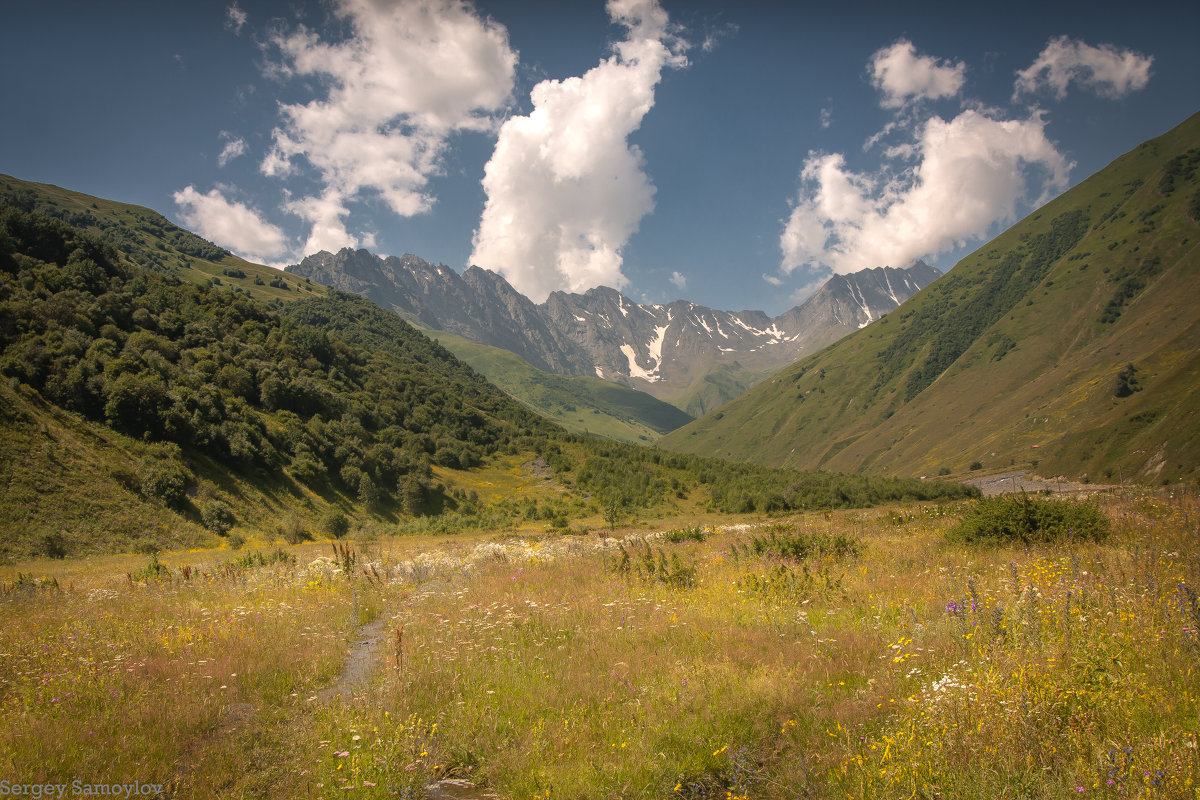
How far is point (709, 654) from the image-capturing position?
801cm

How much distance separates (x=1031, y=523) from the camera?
13523 millimetres

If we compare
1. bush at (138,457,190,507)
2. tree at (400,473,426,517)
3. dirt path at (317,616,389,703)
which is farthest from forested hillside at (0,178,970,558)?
dirt path at (317,616,389,703)

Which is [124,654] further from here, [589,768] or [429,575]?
[429,575]

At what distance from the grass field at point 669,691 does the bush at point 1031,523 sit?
65 centimetres

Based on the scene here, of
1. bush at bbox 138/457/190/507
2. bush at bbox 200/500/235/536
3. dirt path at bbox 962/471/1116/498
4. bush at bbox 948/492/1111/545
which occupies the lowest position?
dirt path at bbox 962/471/1116/498

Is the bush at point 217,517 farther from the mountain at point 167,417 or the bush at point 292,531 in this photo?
the bush at point 292,531

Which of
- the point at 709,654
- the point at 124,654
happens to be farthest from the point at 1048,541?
the point at 124,654

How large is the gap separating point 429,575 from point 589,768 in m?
14.3

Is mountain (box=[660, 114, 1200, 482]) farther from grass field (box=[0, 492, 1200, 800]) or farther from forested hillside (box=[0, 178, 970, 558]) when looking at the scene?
grass field (box=[0, 492, 1200, 800])

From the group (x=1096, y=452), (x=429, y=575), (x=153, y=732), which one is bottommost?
(x=1096, y=452)

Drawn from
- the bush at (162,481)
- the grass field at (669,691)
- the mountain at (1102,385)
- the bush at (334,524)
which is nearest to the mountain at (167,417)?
the bush at (162,481)

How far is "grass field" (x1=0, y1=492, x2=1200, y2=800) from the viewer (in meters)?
4.86

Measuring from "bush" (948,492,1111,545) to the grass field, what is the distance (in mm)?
652

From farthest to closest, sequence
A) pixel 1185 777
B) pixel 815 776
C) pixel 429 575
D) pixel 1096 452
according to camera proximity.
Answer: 1. pixel 1096 452
2. pixel 429 575
3. pixel 815 776
4. pixel 1185 777
